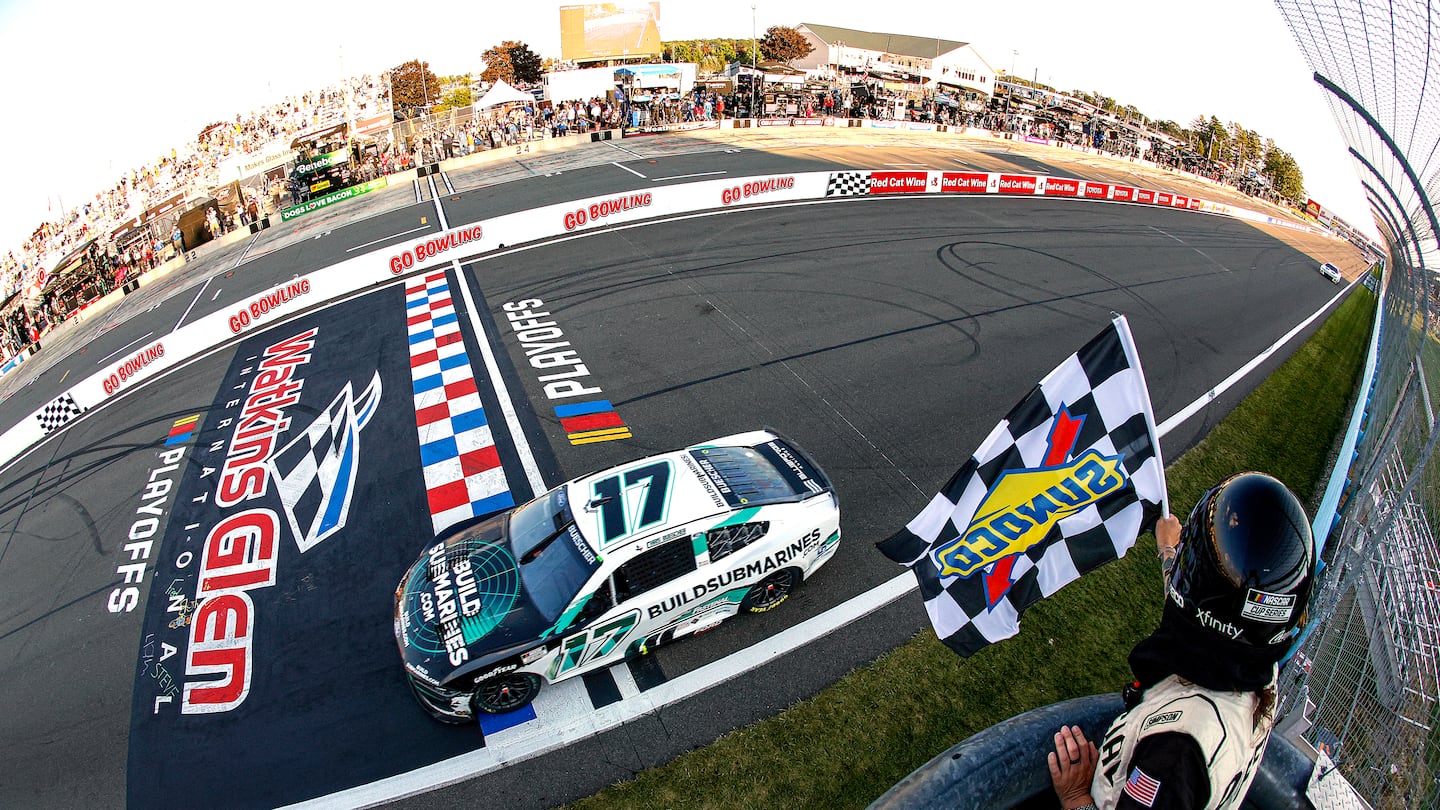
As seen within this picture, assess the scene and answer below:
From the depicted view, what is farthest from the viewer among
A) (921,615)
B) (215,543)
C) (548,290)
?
(548,290)

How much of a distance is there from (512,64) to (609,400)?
66.7m

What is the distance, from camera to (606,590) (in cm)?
597

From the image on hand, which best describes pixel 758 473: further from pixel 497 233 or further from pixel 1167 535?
pixel 497 233

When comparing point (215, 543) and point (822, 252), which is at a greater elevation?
point (822, 252)

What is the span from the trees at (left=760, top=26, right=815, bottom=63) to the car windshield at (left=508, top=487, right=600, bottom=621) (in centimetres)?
7868

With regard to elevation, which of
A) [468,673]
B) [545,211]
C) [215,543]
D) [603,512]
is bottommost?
[215,543]

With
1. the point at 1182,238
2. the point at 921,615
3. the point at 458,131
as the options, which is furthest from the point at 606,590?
the point at 458,131

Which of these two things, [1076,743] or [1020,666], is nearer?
[1076,743]

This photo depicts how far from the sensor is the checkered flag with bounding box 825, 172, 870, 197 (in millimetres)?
22188

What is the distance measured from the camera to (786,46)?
7688 centimetres

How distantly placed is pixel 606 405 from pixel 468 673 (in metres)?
5.41

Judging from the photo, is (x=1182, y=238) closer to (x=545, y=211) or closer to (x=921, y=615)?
(x=545, y=211)

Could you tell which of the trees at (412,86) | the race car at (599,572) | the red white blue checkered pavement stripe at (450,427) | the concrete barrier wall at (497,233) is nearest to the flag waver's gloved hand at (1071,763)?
the race car at (599,572)

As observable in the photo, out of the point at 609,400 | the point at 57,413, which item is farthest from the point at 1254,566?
the point at 57,413
